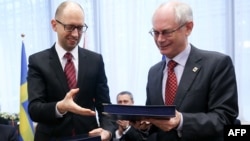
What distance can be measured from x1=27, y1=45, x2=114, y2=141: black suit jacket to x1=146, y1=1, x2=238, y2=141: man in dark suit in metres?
0.38

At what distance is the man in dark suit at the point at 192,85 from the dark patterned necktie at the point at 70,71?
48cm

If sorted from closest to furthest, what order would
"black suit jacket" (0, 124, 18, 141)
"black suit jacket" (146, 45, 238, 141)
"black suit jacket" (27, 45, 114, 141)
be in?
1. "black suit jacket" (146, 45, 238, 141)
2. "black suit jacket" (27, 45, 114, 141)
3. "black suit jacket" (0, 124, 18, 141)

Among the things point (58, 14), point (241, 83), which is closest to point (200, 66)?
point (58, 14)

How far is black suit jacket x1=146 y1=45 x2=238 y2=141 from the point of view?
162 centimetres

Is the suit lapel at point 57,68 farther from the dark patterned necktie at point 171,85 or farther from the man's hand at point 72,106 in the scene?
the dark patterned necktie at point 171,85

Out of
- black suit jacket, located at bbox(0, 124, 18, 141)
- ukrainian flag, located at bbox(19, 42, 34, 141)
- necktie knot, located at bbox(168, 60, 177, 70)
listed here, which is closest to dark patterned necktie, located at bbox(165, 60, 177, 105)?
necktie knot, located at bbox(168, 60, 177, 70)

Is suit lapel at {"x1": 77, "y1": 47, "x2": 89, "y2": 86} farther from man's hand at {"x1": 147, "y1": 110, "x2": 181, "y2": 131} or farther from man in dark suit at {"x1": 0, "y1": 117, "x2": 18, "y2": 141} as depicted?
man in dark suit at {"x1": 0, "y1": 117, "x2": 18, "y2": 141}

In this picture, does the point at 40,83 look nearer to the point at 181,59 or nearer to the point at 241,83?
the point at 181,59

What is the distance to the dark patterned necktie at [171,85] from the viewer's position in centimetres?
177

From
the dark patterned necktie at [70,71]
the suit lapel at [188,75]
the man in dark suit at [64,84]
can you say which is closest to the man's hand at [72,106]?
the man in dark suit at [64,84]

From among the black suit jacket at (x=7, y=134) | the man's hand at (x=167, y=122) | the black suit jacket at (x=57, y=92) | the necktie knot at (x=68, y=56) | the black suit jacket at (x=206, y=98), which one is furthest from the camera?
the black suit jacket at (x=7, y=134)

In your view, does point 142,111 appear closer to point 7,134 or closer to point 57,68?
point 57,68

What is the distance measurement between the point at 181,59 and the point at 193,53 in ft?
0.25

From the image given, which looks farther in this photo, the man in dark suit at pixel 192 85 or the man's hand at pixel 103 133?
the man's hand at pixel 103 133
